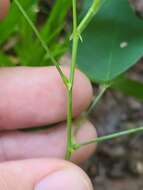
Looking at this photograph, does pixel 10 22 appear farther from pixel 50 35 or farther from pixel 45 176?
pixel 45 176

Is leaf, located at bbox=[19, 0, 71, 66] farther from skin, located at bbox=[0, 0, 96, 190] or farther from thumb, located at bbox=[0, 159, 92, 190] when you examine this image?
thumb, located at bbox=[0, 159, 92, 190]

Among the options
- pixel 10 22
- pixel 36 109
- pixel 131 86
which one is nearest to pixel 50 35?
pixel 10 22

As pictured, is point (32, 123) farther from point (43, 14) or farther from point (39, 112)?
point (43, 14)

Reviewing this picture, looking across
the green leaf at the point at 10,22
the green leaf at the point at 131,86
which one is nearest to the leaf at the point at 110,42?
the green leaf at the point at 131,86

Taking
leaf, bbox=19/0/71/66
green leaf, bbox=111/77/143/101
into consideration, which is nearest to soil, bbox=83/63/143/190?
leaf, bbox=19/0/71/66

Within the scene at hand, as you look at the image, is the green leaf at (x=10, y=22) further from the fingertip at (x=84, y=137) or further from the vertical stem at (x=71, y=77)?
the vertical stem at (x=71, y=77)

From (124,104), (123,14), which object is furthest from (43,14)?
(123,14)

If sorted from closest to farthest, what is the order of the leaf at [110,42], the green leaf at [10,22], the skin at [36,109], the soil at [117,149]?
the leaf at [110,42] → the skin at [36,109] → the green leaf at [10,22] → the soil at [117,149]
